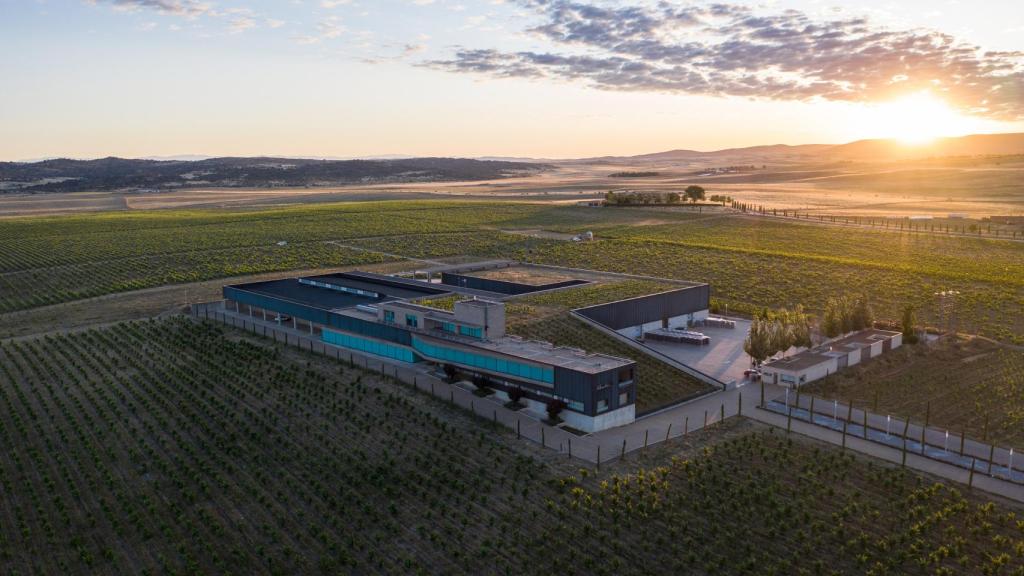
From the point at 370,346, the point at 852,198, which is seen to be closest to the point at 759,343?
the point at 370,346

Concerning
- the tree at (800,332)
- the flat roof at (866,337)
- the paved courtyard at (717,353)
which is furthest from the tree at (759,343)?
the flat roof at (866,337)

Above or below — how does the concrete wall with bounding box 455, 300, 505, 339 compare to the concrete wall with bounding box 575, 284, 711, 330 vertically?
above

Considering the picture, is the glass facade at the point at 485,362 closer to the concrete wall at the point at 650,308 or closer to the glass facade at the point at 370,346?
the glass facade at the point at 370,346

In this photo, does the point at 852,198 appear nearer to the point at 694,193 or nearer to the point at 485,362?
the point at 694,193

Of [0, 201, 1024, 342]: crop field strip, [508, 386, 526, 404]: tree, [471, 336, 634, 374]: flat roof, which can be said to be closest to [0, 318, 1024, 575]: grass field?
[508, 386, 526, 404]: tree

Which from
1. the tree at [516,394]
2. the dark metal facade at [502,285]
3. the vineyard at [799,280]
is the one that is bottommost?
the vineyard at [799,280]

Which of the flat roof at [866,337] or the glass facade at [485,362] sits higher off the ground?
the glass facade at [485,362]

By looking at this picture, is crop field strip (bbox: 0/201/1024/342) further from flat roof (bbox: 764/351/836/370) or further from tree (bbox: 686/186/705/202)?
flat roof (bbox: 764/351/836/370)
